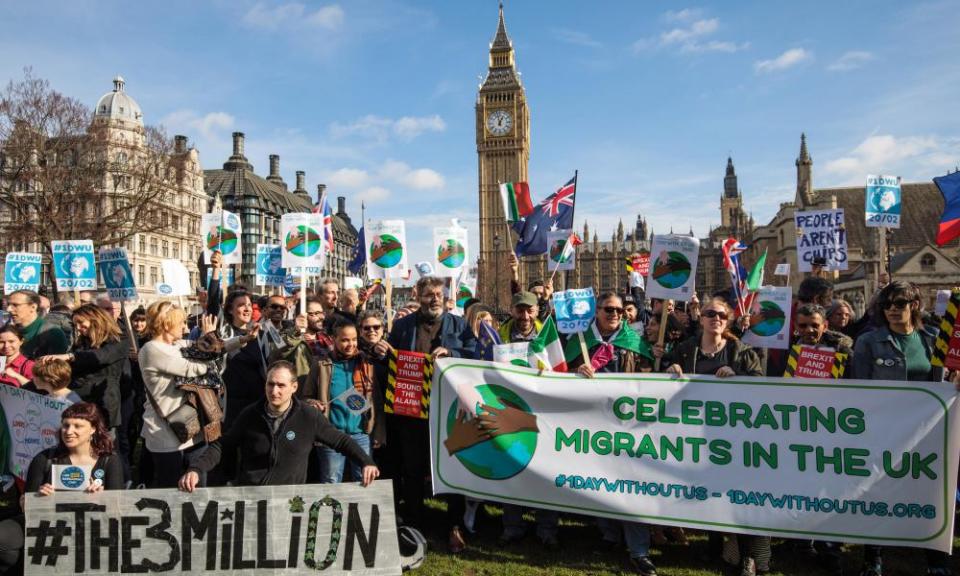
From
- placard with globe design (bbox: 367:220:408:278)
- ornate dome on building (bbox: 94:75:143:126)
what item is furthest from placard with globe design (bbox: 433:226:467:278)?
ornate dome on building (bbox: 94:75:143:126)

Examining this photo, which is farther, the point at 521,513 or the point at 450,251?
the point at 450,251

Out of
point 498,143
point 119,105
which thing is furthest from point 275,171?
point 119,105

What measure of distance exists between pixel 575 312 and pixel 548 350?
0.67 meters

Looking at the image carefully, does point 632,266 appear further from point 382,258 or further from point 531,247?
point 382,258

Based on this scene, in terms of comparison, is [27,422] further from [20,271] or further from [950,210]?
[950,210]

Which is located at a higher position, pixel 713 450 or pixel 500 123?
pixel 500 123

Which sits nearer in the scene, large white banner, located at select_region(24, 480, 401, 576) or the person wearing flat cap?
large white banner, located at select_region(24, 480, 401, 576)

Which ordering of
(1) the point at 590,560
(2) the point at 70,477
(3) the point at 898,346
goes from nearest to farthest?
(2) the point at 70,477
(3) the point at 898,346
(1) the point at 590,560

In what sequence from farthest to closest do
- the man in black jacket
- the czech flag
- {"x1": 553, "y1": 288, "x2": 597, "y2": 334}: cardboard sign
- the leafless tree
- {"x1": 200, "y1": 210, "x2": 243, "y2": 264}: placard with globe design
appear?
the leafless tree < {"x1": 200, "y1": 210, "x2": 243, "y2": 264}: placard with globe design < the czech flag < {"x1": 553, "y1": 288, "x2": 597, "y2": 334}: cardboard sign < the man in black jacket

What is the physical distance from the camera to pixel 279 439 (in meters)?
4.20

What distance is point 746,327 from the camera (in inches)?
261

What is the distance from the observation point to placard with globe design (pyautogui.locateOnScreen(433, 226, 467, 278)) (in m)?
8.78

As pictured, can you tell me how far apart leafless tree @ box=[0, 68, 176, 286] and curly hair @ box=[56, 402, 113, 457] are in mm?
22879

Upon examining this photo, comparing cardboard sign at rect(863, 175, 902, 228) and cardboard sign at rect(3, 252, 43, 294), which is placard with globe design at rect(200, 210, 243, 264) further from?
cardboard sign at rect(863, 175, 902, 228)
